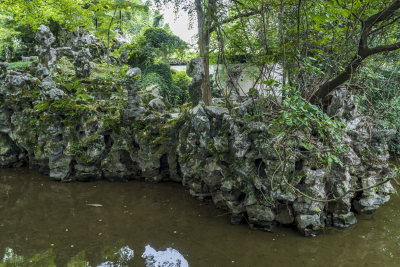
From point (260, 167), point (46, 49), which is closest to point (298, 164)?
point (260, 167)

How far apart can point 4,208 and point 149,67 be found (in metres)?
8.24

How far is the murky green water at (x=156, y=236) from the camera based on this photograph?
4.42 meters

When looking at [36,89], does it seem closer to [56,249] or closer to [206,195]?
[56,249]

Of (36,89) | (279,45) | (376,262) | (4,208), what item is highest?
(279,45)

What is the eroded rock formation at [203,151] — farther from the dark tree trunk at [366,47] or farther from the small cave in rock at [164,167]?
the dark tree trunk at [366,47]

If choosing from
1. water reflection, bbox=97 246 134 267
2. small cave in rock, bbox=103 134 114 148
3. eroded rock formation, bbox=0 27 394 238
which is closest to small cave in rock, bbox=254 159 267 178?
eroded rock formation, bbox=0 27 394 238

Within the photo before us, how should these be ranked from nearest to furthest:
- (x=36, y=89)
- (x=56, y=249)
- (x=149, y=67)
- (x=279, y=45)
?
(x=56, y=249) → (x=279, y=45) → (x=36, y=89) → (x=149, y=67)

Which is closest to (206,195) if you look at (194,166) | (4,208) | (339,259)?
(194,166)

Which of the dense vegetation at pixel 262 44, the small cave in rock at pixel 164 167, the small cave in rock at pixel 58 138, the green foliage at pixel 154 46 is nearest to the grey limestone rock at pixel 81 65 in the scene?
the dense vegetation at pixel 262 44

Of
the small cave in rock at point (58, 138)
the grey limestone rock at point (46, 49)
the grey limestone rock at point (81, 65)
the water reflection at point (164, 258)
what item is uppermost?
the grey limestone rock at point (46, 49)

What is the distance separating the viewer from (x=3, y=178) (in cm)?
768

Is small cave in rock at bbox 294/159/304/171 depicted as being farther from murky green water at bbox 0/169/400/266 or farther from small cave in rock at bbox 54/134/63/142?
small cave in rock at bbox 54/134/63/142

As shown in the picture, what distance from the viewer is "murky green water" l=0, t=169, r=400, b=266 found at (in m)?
4.42

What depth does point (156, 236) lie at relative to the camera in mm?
5094
